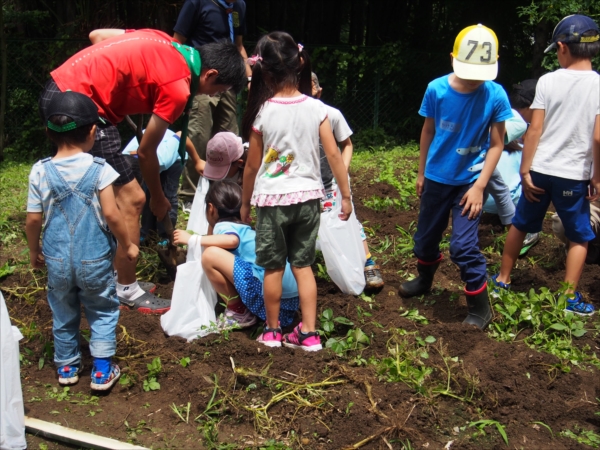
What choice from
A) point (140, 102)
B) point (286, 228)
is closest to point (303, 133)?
point (286, 228)

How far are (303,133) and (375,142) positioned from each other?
633 centimetres

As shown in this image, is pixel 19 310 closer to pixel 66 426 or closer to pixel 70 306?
pixel 70 306

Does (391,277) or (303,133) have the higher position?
(303,133)

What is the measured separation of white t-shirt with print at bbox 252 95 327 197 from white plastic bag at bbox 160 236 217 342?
2.36 ft

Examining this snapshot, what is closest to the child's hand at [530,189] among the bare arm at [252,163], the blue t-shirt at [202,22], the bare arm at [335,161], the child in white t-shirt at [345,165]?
the child in white t-shirt at [345,165]

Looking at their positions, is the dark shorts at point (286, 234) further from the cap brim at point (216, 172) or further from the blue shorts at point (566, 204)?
the blue shorts at point (566, 204)

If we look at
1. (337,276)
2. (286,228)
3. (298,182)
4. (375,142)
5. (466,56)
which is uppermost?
(466,56)

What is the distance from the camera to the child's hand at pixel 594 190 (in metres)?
3.93

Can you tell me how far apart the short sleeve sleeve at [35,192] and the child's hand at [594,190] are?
312 cm

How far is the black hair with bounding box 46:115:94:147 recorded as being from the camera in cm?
306

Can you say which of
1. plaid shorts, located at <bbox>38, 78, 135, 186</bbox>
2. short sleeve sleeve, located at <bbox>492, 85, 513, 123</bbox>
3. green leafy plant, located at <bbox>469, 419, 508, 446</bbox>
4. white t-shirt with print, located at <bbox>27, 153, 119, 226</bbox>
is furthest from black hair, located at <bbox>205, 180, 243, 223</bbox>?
green leafy plant, located at <bbox>469, 419, 508, 446</bbox>

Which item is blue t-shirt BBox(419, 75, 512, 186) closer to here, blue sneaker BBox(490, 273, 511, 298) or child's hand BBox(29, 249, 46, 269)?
blue sneaker BBox(490, 273, 511, 298)

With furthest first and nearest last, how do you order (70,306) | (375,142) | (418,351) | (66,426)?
(375,142)
(418,351)
(70,306)
(66,426)

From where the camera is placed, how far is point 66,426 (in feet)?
9.95
